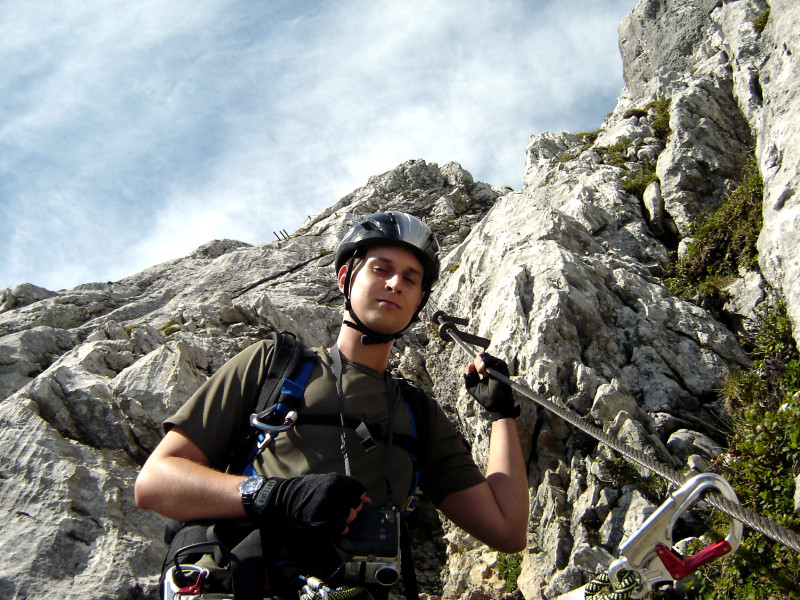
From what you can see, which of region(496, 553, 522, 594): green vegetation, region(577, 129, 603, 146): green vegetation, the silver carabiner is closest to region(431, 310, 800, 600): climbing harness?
the silver carabiner

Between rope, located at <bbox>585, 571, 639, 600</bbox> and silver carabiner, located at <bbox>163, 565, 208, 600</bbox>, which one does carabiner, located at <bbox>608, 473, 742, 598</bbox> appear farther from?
silver carabiner, located at <bbox>163, 565, 208, 600</bbox>

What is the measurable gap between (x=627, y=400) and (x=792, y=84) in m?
7.81

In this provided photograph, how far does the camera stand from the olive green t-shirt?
15.3 ft

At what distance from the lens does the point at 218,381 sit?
4977 millimetres

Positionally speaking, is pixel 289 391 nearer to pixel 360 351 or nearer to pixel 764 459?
pixel 360 351

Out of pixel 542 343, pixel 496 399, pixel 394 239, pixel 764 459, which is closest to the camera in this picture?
pixel 496 399

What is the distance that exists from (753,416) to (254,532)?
21.7ft

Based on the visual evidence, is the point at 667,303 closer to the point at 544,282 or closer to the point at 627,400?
the point at 544,282

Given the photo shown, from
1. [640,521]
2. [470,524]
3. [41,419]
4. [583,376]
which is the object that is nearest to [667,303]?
[583,376]

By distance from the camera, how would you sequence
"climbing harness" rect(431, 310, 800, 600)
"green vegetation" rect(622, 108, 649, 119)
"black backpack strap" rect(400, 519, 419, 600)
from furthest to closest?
"green vegetation" rect(622, 108, 649, 119)
"black backpack strap" rect(400, 519, 419, 600)
"climbing harness" rect(431, 310, 800, 600)

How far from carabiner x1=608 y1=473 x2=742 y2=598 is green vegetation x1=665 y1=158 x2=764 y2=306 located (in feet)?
26.8

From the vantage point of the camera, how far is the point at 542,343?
9359 mm

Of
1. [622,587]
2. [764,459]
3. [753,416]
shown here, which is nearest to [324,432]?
[622,587]

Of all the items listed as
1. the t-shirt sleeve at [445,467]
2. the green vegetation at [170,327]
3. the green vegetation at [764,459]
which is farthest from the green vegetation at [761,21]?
the green vegetation at [170,327]
